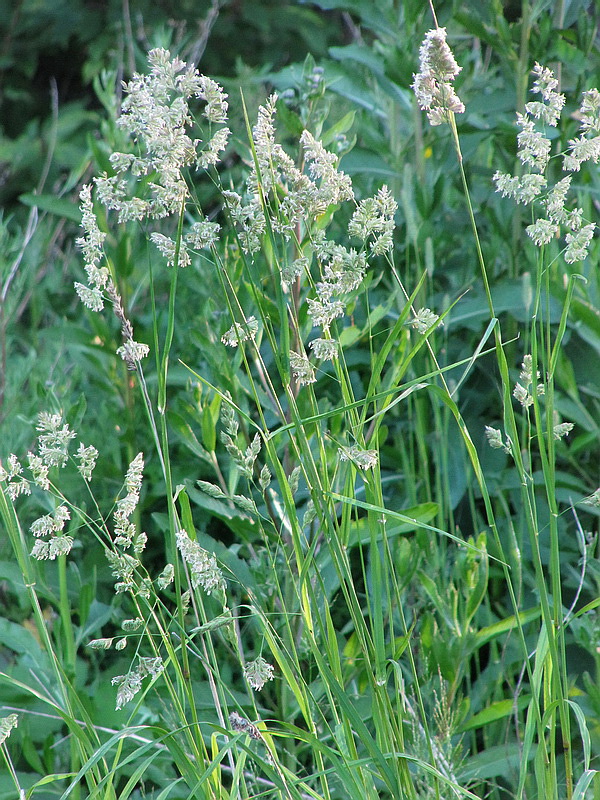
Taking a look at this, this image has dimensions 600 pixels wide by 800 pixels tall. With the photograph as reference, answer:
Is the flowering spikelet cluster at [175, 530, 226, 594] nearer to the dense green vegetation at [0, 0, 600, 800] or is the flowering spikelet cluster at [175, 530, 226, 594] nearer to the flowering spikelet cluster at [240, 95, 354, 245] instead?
the dense green vegetation at [0, 0, 600, 800]

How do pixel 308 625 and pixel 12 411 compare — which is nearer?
pixel 308 625

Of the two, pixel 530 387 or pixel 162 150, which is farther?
pixel 530 387

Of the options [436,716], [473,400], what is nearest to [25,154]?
[473,400]

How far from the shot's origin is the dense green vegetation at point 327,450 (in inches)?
30.1

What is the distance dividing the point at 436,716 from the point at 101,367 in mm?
941

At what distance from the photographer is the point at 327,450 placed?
1151mm

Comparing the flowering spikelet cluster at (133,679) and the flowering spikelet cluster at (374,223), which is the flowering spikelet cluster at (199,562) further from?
the flowering spikelet cluster at (374,223)

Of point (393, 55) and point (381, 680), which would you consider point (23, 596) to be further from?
point (393, 55)

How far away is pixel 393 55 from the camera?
1507 millimetres

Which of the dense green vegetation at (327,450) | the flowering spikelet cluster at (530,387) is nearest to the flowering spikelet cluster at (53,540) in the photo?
the dense green vegetation at (327,450)

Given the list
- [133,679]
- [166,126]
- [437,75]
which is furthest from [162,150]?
[133,679]

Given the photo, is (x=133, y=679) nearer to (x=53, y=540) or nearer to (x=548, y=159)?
(x=53, y=540)

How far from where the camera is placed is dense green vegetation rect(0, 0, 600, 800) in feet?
2.51

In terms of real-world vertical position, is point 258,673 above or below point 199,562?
below
